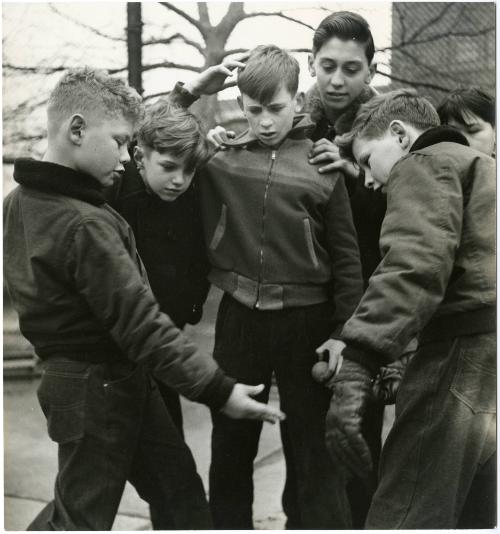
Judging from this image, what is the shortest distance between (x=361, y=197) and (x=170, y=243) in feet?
2.13

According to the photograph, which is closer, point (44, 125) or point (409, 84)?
point (44, 125)

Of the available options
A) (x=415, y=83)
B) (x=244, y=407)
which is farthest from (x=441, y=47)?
(x=244, y=407)

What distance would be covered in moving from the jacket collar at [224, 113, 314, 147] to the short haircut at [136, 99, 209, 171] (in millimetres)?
101

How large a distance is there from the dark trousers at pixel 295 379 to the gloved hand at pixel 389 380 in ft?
0.56

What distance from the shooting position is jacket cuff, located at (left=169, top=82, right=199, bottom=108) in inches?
95.0

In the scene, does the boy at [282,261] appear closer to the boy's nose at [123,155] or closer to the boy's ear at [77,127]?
the boy's nose at [123,155]

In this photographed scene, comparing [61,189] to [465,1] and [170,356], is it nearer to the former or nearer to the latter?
[170,356]

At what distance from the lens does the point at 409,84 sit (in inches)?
107

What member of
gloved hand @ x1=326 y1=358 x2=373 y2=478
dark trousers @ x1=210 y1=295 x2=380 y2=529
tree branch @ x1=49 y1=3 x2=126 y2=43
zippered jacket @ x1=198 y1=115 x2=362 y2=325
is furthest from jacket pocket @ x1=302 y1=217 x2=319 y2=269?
tree branch @ x1=49 y1=3 x2=126 y2=43

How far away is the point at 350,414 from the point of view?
6.37ft

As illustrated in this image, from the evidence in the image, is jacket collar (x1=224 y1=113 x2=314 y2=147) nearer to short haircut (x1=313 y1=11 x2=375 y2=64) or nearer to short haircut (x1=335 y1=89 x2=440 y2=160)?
short haircut (x1=335 y1=89 x2=440 y2=160)

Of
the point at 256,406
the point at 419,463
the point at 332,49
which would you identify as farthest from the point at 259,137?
the point at 419,463

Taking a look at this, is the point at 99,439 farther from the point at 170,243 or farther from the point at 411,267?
the point at 411,267

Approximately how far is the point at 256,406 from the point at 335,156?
848mm
